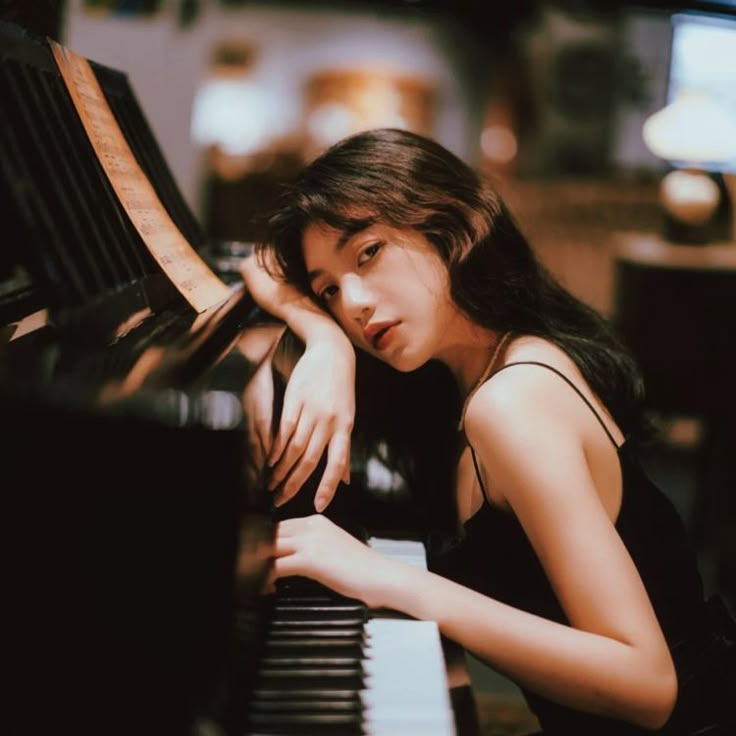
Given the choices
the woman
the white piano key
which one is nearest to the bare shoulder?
the woman

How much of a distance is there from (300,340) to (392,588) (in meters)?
0.55

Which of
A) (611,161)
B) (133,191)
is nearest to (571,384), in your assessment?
(133,191)

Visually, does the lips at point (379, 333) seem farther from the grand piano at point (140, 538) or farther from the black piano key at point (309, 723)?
the black piano key at point (309, 723)

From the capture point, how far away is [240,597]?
35.7 inches

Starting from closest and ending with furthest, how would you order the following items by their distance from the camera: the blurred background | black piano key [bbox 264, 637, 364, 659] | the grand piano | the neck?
the grand piano
black piano key [bbox 264, 637, 364, 659]
the neck
the blurred background

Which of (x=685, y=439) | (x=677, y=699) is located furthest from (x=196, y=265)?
(x=685, y=439)

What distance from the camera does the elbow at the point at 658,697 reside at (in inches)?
47.6

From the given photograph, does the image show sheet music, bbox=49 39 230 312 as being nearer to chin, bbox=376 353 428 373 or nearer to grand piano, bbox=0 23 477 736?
grand piano, bbox=0 23 477 736

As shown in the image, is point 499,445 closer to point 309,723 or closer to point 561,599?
point 561,599

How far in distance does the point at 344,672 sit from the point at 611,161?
323 inches

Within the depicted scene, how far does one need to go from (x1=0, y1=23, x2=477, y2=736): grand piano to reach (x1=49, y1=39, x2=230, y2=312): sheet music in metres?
0.12

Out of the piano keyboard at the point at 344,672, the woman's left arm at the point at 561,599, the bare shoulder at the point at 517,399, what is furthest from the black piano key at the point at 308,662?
the bare shoulder at the point at 517,399

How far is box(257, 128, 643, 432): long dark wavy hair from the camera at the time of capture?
5.04ft

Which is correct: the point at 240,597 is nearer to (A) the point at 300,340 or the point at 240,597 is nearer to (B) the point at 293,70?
(A) the point at 300,340
